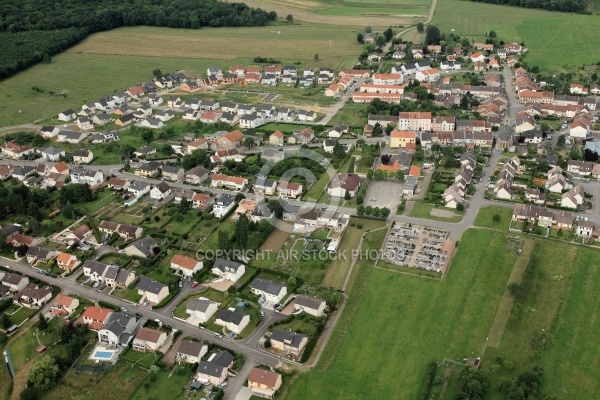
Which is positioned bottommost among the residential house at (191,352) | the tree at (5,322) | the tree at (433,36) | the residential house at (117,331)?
the tree at (5,322)

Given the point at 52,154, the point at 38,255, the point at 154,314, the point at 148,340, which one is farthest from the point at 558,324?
the point at 52,154

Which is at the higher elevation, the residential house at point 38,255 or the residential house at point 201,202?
the residential house at point 201,202

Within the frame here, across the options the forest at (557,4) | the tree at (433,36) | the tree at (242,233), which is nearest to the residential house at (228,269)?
the tree at (242,233)

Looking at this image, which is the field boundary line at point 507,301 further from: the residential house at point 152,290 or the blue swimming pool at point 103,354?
the blue swimming pool at point 103,354

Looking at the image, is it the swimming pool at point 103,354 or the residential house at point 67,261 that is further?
the residential house at point 67,261

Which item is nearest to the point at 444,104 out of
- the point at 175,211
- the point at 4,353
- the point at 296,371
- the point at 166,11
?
the point at 175,211

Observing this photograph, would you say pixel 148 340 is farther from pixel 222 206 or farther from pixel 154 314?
pixel 222 206
